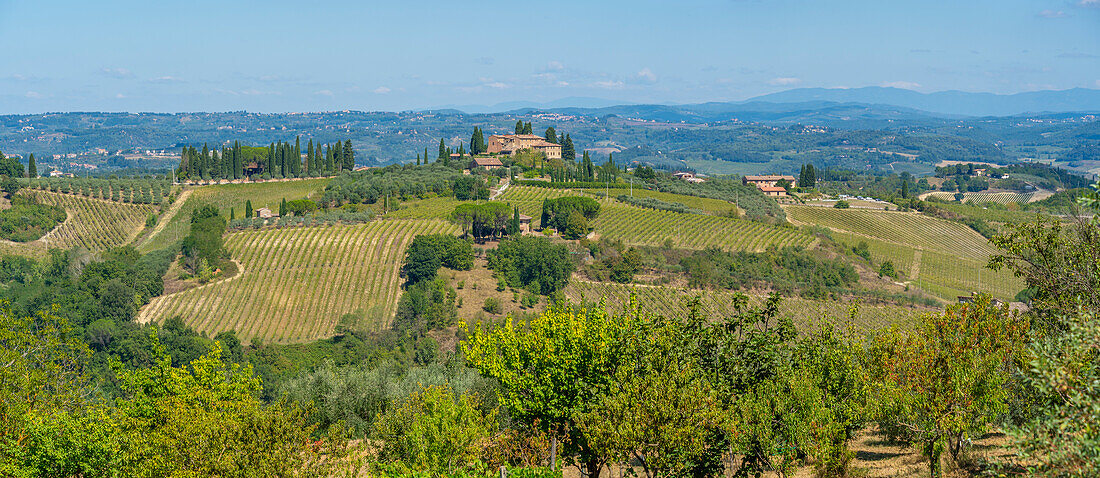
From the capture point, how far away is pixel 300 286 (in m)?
70.1

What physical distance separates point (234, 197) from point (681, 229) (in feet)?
193

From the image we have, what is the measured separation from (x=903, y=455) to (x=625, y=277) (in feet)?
172

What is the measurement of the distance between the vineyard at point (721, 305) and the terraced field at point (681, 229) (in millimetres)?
14202

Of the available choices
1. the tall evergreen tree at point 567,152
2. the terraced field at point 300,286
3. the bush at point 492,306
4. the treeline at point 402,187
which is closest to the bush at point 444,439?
the terraced field at point 300,286

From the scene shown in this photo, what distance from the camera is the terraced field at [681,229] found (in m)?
86.2

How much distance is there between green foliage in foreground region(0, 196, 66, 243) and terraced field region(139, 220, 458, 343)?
29176mm

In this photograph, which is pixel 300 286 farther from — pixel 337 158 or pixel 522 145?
pixel 522 145

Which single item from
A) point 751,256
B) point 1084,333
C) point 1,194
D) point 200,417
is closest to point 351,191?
point 1,194

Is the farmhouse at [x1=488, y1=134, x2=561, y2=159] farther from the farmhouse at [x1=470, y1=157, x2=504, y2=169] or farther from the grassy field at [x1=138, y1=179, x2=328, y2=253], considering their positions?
the grassy field at [x1=138, y1=179, x2=328, y2=253]

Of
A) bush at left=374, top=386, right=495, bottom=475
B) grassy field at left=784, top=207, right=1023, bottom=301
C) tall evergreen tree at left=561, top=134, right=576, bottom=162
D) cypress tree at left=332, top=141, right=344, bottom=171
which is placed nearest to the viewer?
bush at left=374, top=386, right=495, bottom=475

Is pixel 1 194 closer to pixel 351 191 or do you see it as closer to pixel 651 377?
pixel 351 191

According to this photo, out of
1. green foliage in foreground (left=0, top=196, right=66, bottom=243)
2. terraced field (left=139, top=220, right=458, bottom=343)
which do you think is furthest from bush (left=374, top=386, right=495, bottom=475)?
green foliage in foreground (left=0, top=196, right=66, bottom=243)

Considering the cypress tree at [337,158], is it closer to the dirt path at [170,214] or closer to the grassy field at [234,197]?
the grassy field at [234,197]

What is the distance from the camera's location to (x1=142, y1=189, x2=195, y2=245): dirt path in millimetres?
92875
